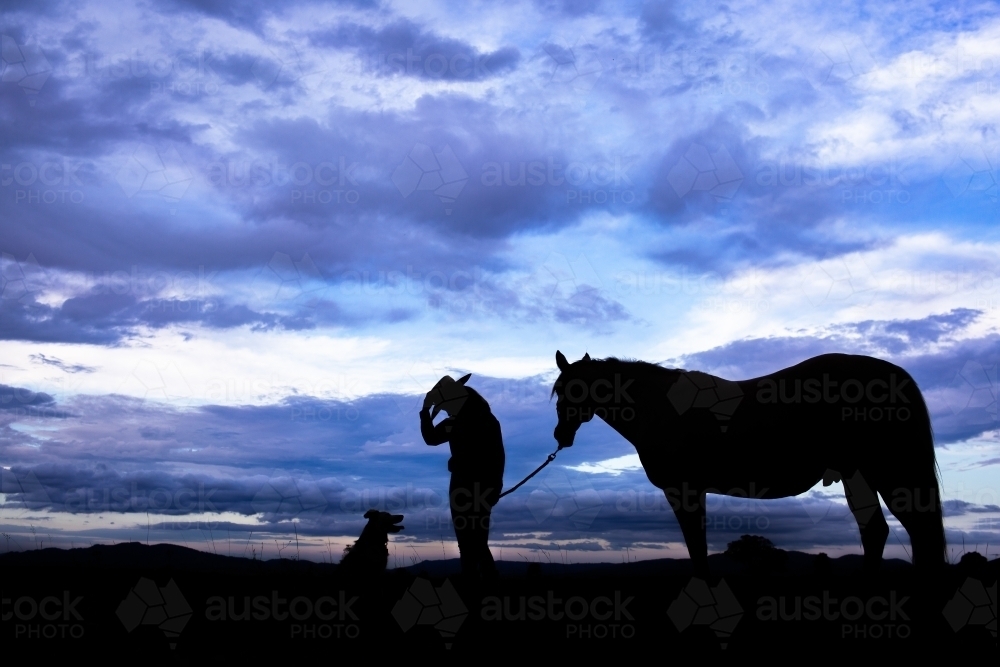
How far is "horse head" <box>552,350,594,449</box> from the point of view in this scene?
10.4 metres

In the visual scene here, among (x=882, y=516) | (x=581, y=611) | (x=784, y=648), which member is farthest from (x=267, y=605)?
(x=882, y=516)

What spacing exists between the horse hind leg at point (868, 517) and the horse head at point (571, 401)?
3.42 metres

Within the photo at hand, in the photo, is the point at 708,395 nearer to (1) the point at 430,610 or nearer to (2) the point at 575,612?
(2) the point at 575,612

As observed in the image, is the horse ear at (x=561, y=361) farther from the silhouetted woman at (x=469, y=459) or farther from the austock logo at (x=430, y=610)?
the austock logo at (x=430, y=610)

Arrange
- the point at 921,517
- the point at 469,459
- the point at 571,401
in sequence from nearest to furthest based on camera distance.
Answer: the point at 921,517 < the point at 469,459 < the point at 571,401

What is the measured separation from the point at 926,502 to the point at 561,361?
4797 millimetres

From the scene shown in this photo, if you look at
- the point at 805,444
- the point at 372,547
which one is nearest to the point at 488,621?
the point at 372,547

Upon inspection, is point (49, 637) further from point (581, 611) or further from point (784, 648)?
point (784, 648)

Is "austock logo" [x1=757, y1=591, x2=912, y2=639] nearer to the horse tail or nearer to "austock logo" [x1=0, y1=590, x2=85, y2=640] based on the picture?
the horse tail

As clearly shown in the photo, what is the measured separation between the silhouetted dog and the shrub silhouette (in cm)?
523

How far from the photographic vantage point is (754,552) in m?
11.8

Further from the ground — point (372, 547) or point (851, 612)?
point (372, 547)

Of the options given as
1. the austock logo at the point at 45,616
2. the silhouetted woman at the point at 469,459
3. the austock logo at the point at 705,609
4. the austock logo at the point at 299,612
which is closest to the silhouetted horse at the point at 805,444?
the austock logo at the point at 705,609

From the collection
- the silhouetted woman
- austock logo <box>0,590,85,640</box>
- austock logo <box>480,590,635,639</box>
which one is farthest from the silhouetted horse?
austock logo <box>0,590,85,640</box>
